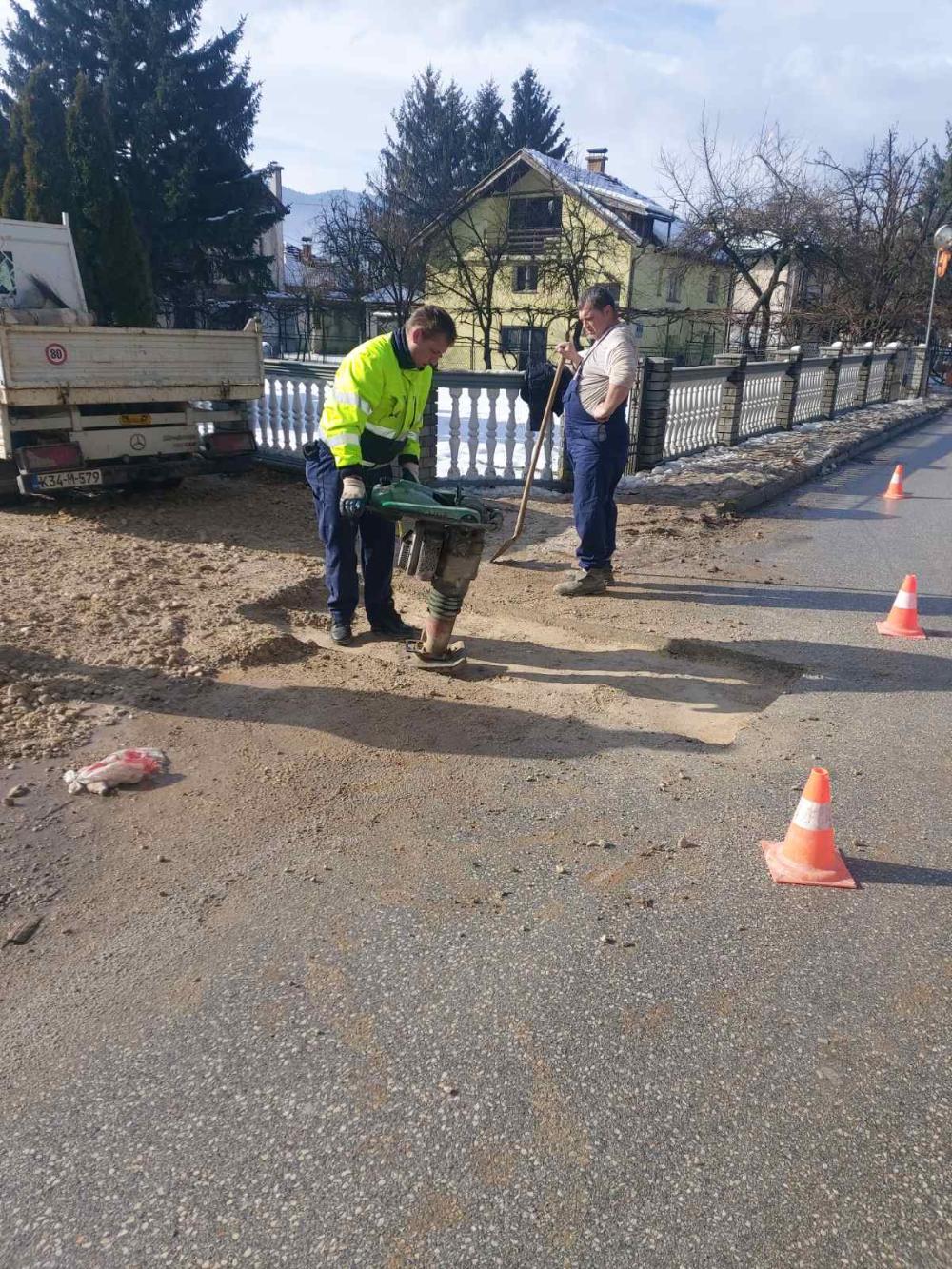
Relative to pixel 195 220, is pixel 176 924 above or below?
below

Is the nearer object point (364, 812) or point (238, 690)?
point (364, 812)

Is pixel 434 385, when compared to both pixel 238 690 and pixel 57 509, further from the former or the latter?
pixel 238 690

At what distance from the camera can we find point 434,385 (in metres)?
9.20

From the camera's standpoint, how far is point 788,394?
54.6 ft

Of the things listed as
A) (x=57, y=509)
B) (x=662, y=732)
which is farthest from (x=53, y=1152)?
(x=57, y=509)

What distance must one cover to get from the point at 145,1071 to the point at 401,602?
4.22 meters

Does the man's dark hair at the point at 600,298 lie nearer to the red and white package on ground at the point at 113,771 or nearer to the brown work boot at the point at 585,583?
the brown work boot at the point at 585,583

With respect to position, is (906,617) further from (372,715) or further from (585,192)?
(585,192)

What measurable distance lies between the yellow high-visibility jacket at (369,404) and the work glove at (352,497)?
103 mm

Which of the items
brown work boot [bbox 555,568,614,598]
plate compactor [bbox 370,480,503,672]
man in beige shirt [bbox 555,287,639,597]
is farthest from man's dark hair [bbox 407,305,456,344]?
brown work boot [bbox 555,568,614,598]

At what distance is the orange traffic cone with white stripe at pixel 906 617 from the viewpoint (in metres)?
5.76

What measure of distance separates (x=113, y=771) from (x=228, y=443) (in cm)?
655

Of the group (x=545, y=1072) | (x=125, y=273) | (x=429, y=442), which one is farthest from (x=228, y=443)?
(x=125, y=273)

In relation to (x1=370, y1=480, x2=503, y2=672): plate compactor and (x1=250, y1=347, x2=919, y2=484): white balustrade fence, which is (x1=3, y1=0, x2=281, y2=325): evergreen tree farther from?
(x1=370, y1=480, x2=503, y2=672): plate compactor
